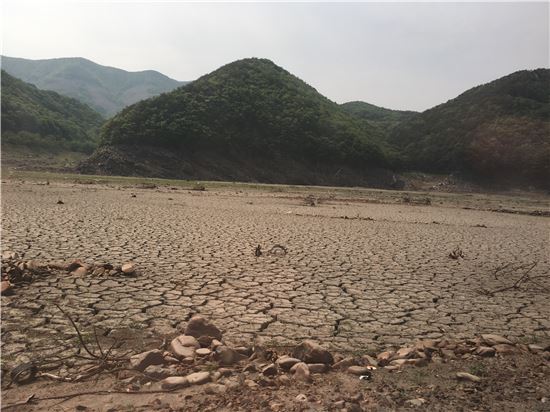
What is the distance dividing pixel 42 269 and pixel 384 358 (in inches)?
161

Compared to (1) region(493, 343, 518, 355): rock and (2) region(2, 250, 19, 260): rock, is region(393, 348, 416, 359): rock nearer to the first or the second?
(1) region(493, 343, 518, 355): rock

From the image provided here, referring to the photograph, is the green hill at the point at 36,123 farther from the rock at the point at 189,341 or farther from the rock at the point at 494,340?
the rock at the point at 494,340

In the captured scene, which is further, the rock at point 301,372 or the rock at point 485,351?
the rock at point 485,351

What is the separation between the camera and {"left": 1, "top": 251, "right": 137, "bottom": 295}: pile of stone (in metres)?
4.62

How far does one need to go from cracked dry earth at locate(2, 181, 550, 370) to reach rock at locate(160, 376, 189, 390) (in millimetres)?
947

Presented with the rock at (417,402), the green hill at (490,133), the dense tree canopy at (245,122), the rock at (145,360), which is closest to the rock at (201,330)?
the rock at (145,360)

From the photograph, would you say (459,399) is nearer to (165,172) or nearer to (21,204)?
(21,204)

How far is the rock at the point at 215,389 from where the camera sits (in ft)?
8.38

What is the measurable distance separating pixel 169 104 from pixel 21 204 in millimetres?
37294

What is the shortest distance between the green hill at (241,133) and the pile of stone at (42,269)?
33.9 meters

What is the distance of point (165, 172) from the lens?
39.2 m

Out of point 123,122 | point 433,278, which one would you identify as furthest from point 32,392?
point 123,122

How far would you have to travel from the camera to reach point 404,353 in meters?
3.29

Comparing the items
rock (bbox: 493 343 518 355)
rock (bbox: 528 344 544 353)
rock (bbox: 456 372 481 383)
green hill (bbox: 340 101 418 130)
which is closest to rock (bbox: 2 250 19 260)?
rock (bbox: 456 372 481 383)
